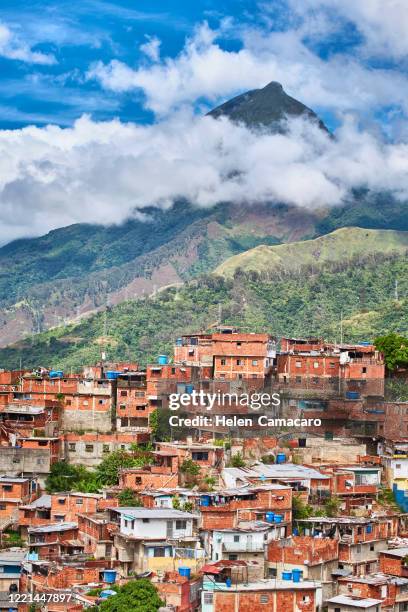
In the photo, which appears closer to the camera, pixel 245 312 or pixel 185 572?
pixel 185 572

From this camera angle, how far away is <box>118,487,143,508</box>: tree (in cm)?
4156

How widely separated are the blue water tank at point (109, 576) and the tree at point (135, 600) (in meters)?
2.64

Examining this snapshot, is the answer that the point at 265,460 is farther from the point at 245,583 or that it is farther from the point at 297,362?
the point at 245,583

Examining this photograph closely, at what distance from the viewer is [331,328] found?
319ft

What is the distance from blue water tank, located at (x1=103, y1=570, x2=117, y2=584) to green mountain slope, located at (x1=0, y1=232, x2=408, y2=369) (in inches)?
2178

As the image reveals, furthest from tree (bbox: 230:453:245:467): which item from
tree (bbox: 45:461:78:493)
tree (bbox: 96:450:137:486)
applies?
tree (bbox: 45:461:78:493)

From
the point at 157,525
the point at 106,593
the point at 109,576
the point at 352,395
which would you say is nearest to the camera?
the point at 106,593

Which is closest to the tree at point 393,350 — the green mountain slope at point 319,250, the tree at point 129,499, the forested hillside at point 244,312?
the tree at point 129,499

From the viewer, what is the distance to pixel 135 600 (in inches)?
1303

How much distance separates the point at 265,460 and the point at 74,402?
8698 millimetres

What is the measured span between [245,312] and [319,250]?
51.8 metres

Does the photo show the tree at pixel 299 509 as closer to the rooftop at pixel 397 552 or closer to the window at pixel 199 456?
the rooftop at pixel 397 552

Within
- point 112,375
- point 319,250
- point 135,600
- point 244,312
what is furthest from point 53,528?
point 319,250

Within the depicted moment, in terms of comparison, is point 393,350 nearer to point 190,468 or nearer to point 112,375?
point 112,375
